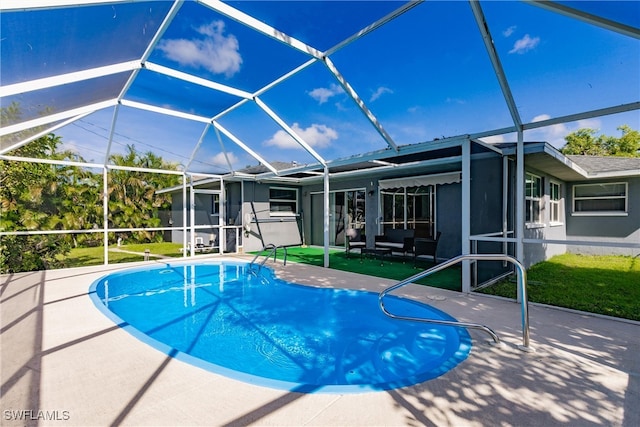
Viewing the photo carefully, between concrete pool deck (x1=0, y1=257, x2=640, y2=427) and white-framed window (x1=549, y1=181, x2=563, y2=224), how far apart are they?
801 cm

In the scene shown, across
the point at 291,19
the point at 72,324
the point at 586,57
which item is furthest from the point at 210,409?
the point at 586,57

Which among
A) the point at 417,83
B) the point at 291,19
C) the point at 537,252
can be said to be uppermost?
the point at 291,19

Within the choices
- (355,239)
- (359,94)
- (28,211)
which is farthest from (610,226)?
(28,211)

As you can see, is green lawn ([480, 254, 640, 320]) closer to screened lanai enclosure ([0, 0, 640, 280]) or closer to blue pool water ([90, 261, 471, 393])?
screened lanai enclosure ([0, 0, 640, 280])

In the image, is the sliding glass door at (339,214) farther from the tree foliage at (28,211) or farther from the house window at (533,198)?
the tree foliage at (28,211)

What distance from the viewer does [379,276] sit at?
26.4ft

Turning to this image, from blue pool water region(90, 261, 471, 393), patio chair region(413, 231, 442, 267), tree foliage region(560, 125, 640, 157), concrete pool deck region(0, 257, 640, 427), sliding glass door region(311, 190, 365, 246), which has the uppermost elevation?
tree foliage region(560, 125, 640, 157)

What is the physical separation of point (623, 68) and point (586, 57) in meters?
0.49

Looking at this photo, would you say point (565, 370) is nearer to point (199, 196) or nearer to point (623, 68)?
point (623, 68)

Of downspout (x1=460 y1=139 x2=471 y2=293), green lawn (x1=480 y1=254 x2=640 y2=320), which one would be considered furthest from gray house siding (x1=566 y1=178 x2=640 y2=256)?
downspout (x1=460 y1=139 x2=471 y2=293)

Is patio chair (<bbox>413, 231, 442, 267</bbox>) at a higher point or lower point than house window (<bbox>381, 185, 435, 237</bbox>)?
lower

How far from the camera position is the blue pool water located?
141 inches

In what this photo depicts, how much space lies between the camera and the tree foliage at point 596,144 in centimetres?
2650

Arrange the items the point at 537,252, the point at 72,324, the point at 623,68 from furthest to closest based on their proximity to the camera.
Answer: the point at 537,252 < the point at 72,324 < the point at 623,68
